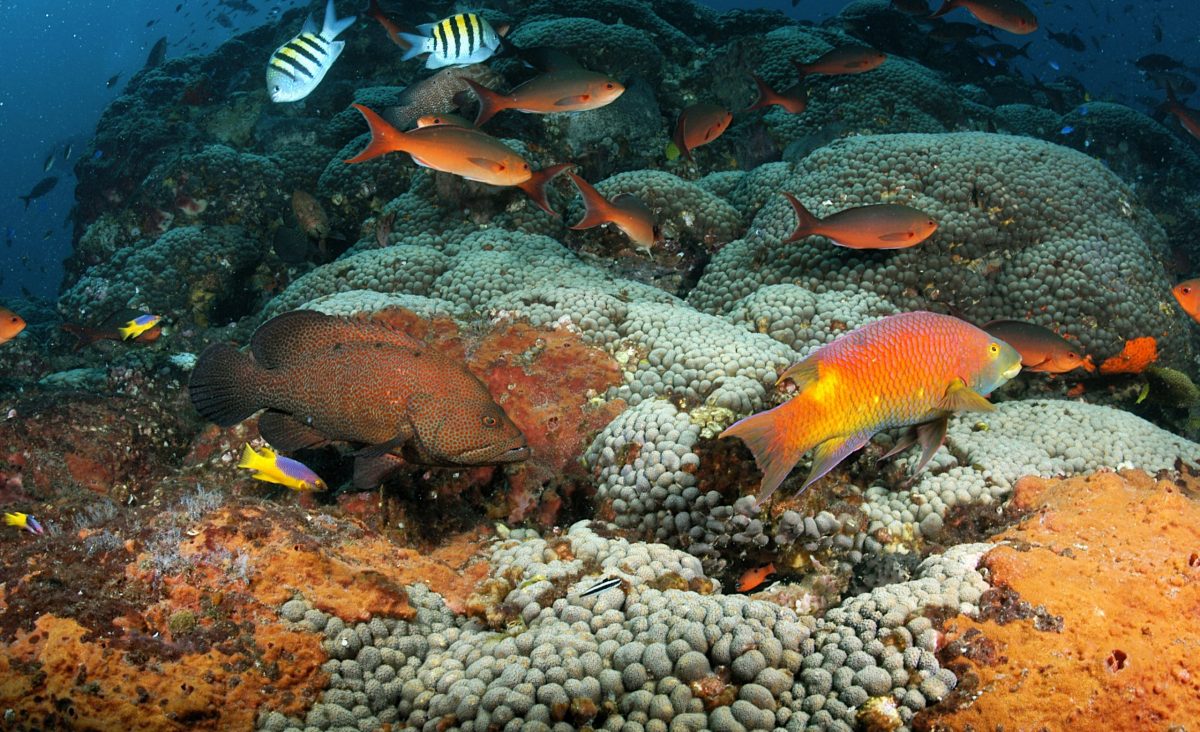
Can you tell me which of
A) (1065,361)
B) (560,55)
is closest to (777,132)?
(560,55)

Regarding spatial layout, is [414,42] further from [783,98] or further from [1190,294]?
[1190,294]

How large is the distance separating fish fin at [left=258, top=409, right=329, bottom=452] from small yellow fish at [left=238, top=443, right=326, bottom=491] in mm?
627

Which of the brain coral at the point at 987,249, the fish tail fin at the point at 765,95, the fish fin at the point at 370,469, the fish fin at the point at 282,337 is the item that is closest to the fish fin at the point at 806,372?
the fish fin at the point at 370,469

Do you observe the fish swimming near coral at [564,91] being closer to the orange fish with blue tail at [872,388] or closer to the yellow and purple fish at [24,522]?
the orange fish with blue tail at [872,388]

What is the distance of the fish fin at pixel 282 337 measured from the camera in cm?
269

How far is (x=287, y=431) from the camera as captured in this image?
2.80 meters

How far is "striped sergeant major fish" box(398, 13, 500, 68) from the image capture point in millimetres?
5016

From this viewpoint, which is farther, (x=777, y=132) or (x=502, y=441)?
(x=777, y=132)

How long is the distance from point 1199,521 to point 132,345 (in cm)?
965

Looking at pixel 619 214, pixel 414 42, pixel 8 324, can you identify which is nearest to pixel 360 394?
pixel 619 214

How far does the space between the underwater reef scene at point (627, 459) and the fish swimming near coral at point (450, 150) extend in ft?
0.10

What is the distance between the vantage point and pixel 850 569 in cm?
282

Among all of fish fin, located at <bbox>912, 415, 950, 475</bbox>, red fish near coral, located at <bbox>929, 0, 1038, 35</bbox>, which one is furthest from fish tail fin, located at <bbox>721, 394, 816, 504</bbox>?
red fish near coral, located at <bbox>929, 0, 1038, 35</bbox>

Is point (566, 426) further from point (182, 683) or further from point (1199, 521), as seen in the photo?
point (1199, 521)
